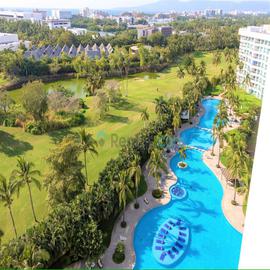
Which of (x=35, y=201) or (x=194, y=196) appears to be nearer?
(x=35, y=201)

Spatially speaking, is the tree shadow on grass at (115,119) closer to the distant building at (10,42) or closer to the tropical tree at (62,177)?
the tropical tree at (62,177)

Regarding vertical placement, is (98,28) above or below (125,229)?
above

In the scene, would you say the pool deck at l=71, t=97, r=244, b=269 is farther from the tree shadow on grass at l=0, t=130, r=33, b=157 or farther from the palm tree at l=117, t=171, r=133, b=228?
the tree shadow on grass at l=0, t=130, r=33, b=157

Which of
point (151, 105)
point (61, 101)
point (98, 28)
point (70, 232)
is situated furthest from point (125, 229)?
point (98, 28)

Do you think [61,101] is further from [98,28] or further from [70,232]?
[98,28]

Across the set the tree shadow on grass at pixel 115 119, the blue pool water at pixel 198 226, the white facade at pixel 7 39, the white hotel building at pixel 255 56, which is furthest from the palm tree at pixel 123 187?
the white facade at pixel 7 39

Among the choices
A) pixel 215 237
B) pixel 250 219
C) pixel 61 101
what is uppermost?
pixel 250 219

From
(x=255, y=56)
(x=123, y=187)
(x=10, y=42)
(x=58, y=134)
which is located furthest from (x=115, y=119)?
(x=10, y=42)
